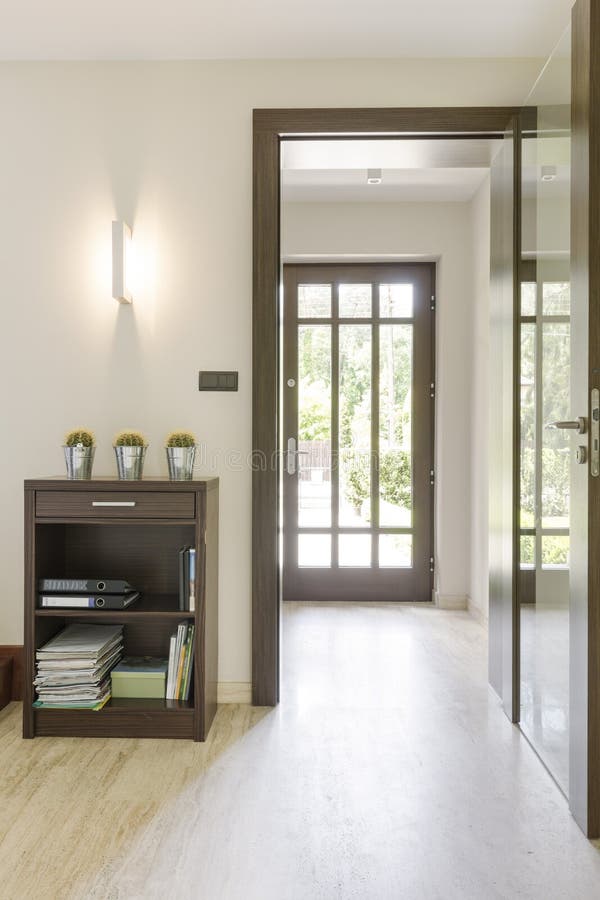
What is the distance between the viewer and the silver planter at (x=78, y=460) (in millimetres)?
2299

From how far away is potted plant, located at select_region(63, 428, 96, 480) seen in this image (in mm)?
2301

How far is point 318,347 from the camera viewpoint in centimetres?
427

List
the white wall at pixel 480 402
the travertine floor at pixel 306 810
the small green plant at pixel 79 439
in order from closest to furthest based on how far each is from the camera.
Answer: the travertine floor at pixel 306 810, the small green plant at pixel 79 439, the white wall at pixel 480 402

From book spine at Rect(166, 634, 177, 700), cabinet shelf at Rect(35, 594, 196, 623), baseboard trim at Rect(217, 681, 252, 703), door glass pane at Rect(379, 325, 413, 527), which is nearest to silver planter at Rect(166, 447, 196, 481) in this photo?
cabinet shelf at Rect(35, 594, 196, 623)

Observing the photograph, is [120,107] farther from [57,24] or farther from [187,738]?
[187,738]

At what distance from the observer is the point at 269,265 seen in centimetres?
252

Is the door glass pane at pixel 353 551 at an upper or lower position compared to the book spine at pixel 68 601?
lower

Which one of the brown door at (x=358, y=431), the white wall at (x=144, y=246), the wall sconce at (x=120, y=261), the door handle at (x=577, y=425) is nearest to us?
the door handle at (x=577, y=425)

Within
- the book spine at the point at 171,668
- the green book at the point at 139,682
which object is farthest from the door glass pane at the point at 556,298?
the green book at the point at 139,682

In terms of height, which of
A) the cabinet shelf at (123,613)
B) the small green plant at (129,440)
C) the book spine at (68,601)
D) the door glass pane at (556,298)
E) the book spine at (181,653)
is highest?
the door glass pane at (556,298)

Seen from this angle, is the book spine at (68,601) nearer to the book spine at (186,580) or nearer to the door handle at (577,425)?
the book spine at (186,580)

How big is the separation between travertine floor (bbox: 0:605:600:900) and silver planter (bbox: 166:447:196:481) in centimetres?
91

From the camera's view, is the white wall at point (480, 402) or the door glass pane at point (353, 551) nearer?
the white wall at point (480, 402)

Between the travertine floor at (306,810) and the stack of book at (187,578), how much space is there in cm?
Answer: 47
